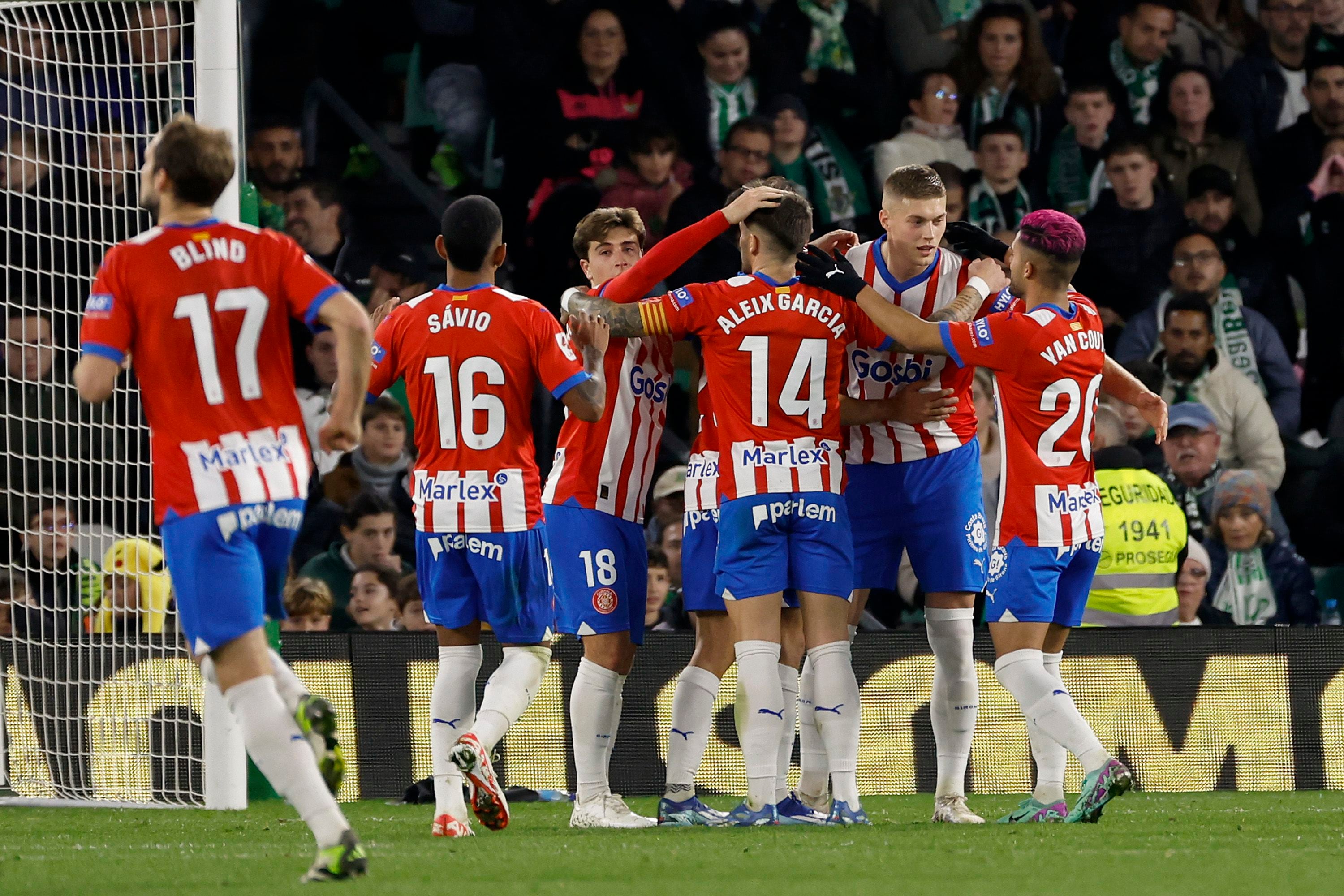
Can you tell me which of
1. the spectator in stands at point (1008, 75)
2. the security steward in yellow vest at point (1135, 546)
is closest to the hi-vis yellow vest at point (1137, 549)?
the security steward in yellow vest at point (1135, 546)

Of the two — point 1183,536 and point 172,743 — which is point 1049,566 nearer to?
point 1183,536

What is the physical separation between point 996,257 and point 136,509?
3753mm

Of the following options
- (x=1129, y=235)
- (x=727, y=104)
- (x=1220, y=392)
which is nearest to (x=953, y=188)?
(x=1129, y=235)

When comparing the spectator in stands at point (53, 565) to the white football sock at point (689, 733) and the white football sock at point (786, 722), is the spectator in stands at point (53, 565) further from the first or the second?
the white football sock at point (786, 722)

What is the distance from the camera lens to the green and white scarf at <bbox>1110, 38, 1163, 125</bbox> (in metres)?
11.0

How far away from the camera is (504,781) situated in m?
A: 7.62

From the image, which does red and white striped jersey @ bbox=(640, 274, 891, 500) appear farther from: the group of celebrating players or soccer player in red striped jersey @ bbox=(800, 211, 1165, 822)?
soccer player in red striped jersey @ bbox=(800, 211, 1165, 822)

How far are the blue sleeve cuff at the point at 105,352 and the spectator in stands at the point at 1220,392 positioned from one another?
7.04m

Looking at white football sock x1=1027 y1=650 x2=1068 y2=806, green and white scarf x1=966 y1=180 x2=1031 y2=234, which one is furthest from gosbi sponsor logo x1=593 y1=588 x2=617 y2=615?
green and white scarf x1=966 y1=180 x2=1031 y2=234

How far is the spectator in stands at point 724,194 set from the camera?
10.4 meters

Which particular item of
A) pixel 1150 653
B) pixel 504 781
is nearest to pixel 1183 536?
pixel 1150 653

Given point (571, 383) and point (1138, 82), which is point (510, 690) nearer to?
point (571, 383)

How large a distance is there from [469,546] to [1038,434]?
6.31ft

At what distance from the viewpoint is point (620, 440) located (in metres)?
6.01
